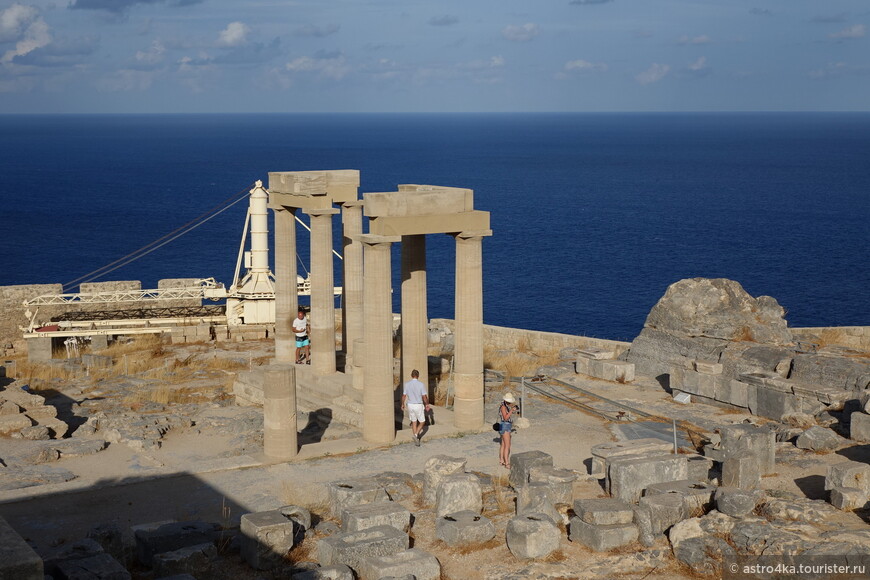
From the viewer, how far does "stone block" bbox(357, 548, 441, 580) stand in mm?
12828

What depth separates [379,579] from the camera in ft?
41.6

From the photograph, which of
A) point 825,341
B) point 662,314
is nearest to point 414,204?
point 662,314

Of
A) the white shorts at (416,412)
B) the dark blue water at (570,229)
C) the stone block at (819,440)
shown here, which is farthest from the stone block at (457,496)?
the dark blue water at (570,229)

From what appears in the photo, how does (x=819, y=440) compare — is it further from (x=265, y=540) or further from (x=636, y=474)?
(x=265, y=540)

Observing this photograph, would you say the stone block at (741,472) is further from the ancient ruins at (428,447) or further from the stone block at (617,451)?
the stone block at (617,451)

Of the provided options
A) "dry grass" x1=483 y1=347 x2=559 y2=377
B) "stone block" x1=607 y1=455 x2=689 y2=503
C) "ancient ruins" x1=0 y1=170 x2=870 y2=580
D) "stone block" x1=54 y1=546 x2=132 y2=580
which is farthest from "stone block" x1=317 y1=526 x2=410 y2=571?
"dry grass" x1=483 y1=347 x2=559 y2=377

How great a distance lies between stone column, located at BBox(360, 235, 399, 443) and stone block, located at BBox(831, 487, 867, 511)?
24.9 ft

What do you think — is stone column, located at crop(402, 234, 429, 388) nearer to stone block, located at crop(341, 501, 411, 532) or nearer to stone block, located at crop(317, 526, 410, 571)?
stone block, located at crop(341, 501, 411, 532)

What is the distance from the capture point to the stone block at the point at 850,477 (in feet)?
49.9

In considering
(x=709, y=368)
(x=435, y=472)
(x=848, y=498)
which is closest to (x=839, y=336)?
(x=709, y=368)

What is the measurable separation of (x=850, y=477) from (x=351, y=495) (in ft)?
23.3

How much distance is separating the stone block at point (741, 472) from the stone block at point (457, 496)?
3.92m

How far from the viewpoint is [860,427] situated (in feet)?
62.0

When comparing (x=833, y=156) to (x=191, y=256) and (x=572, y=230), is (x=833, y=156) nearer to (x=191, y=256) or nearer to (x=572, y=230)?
(x=572, y=230)
